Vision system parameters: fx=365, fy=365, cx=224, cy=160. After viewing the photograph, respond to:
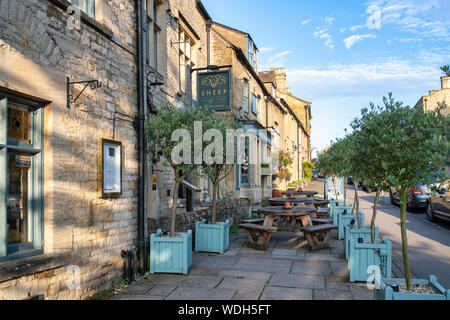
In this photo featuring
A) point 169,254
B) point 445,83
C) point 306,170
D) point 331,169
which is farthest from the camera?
point 306,170

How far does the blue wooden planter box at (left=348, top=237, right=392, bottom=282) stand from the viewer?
6.01 metres

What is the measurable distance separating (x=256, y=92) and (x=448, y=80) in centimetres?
3051

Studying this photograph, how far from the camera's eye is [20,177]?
4438mm

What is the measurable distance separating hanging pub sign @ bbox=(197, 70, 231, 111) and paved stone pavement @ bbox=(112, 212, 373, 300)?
4456 mm

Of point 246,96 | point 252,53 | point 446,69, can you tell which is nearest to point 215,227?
point 446,69

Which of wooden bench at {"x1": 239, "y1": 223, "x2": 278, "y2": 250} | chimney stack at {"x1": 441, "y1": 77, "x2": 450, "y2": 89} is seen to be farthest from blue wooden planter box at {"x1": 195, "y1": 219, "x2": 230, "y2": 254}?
chimney stack at {"x1": 441, "y1": 77, "x2": 450, "y2": 89}

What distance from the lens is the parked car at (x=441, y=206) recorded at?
485 inches

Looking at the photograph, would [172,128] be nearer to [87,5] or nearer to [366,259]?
Result: [87,5]

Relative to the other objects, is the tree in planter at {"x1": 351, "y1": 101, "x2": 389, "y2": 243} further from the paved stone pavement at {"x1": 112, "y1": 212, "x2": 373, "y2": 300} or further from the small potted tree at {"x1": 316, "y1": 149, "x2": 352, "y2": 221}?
the small potted tree at {"x1": 316, "y1": 149, "x2": 352, "y2": 221}

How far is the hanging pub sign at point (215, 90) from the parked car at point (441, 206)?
7532 mm

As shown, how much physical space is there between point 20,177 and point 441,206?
1312 cm

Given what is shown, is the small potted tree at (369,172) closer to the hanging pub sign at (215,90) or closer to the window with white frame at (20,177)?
the window with white frame at (20,177)

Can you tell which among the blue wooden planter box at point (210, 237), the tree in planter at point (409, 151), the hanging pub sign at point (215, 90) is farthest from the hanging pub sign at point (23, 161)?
the hanging pub sign at point (215, 90)
